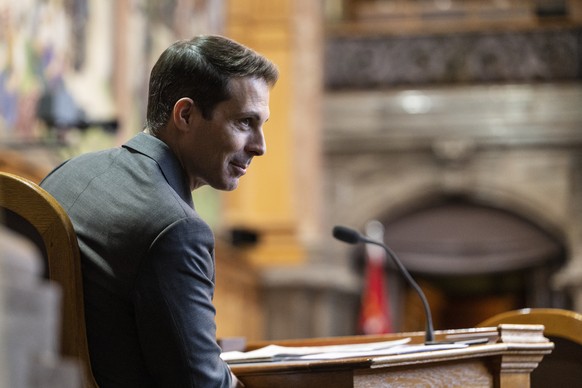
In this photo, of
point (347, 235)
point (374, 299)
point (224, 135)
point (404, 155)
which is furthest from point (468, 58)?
point (224, 135)

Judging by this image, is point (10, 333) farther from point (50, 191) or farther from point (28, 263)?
point (50, 191)

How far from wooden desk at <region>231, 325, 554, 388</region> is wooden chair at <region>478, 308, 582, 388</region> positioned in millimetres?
549

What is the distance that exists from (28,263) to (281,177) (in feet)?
46.9

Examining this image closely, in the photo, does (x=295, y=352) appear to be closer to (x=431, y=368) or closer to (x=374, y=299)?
(x=431, y=368)

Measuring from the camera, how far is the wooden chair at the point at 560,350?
3568mm

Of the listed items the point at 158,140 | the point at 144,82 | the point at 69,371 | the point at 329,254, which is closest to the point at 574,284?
the point at 329,254

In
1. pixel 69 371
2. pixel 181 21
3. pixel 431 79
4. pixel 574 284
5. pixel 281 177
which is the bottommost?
pixel 574 284

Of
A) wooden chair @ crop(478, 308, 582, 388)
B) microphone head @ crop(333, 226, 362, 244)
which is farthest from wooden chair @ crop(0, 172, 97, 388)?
wooden chair @ crop(478, 308, 582, 388)

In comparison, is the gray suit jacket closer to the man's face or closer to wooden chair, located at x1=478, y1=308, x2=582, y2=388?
the man's face

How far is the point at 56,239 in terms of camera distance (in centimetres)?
247

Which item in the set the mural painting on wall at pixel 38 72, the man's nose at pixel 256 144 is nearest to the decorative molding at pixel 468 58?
the mural painting on wall at pixel 38 72

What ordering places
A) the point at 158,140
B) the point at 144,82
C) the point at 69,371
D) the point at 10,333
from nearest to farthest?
the point at 10,333 < the point at 69,371 < the point at 158,140 < the point at 144,82

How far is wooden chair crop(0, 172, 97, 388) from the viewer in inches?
95.4

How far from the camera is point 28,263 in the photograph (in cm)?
128
